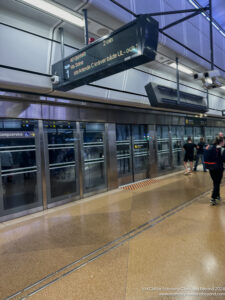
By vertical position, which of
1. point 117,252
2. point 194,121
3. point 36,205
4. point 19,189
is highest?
point 194,121

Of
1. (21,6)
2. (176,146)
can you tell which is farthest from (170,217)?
(176,146)

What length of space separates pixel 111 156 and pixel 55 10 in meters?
4.38

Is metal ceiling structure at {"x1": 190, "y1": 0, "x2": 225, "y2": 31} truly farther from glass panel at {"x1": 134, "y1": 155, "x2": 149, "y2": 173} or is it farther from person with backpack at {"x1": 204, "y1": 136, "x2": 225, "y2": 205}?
glass panel at {"x1": 134, "y1": 155, "x2": 149, "y2": 173}

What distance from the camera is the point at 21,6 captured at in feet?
12.3

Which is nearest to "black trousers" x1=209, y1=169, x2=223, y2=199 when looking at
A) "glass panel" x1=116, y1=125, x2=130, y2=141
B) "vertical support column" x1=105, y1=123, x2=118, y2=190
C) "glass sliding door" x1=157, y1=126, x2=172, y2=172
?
"vertical support column" x1=105, y1=123, x2=118, y2=190

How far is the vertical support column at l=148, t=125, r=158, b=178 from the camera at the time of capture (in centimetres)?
857

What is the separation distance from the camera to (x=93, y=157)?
21.2 feet

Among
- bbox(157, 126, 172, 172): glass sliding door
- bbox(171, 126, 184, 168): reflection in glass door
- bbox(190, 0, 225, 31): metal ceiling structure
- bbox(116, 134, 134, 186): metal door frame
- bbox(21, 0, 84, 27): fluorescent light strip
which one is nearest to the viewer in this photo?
bbox(21, 0, 84, 27): fluorescent light strip

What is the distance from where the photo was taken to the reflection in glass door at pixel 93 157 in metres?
6.20

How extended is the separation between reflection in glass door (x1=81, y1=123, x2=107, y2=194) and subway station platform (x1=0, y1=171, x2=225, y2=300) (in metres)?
1.29

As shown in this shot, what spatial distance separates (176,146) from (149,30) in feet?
26.7

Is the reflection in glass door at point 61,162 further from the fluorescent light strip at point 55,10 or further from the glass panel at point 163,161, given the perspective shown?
the glass panel at point 163,161

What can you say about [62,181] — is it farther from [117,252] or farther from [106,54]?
[106,54]

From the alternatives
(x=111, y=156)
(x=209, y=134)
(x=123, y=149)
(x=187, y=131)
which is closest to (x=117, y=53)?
(x=111, y=156)
